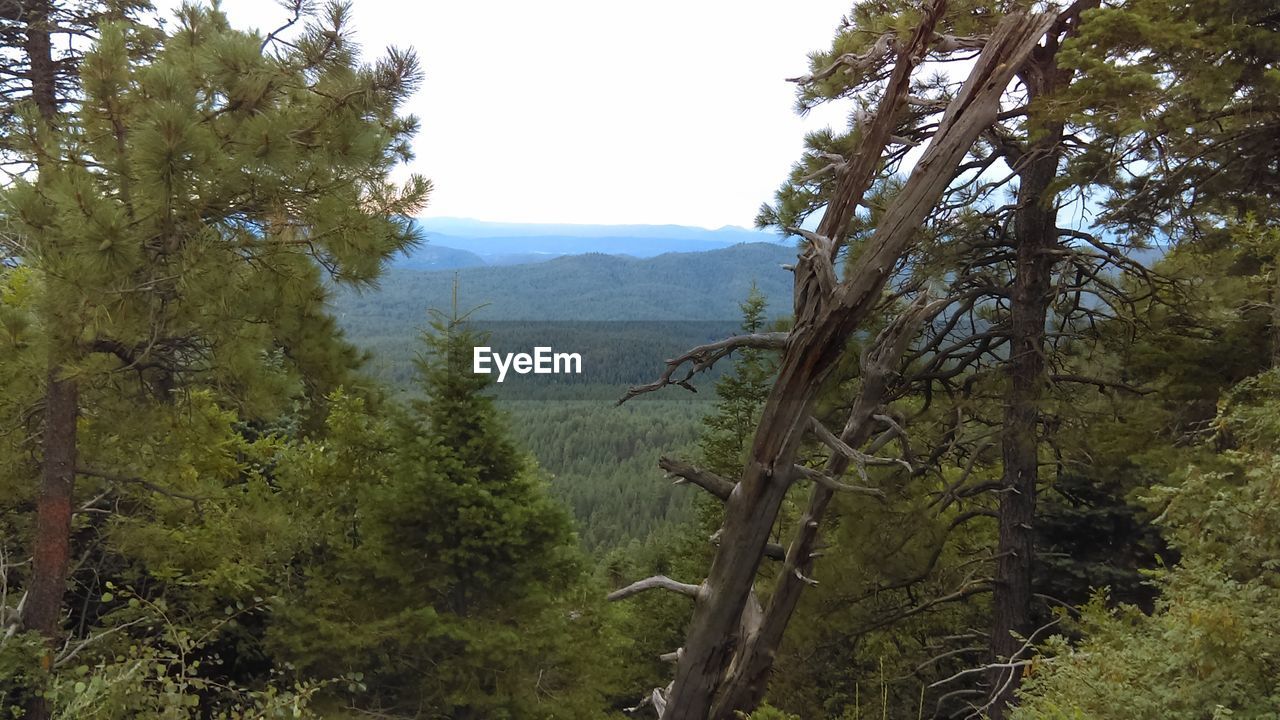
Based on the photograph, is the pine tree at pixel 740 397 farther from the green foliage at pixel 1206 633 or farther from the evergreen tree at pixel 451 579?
the green foliage at pixel 1206 633

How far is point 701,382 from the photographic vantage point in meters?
6.74

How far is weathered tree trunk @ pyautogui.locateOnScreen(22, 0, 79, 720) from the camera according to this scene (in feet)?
22.2

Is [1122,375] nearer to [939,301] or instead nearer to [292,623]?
[939,301]

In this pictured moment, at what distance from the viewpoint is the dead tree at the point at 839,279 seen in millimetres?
4250

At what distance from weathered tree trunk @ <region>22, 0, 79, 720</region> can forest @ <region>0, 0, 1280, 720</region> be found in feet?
0.11

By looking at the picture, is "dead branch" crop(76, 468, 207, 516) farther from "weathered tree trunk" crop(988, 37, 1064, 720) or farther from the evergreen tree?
"weathered tree trunk" crop(988, 37, 1064, 720)

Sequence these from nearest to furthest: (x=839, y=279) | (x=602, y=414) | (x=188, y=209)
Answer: (x=839, y=279) → (x=188, y=209) → (x=602, y=414)

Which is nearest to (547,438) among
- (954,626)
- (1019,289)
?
(954,626)

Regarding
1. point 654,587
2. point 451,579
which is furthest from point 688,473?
point 451,579

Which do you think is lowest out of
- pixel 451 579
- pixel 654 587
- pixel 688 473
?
pixel 451 579

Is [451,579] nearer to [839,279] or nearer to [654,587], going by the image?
[654,587]

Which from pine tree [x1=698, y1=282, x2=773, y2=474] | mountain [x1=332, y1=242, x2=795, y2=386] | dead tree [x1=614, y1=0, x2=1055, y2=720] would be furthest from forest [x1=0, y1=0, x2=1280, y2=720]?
mountain [x1=332, y1=242, x2=795, y2=386]

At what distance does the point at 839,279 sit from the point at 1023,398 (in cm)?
329

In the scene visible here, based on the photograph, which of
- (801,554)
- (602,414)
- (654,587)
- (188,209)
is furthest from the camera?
(602,414)
